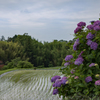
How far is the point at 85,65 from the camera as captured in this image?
2441mm

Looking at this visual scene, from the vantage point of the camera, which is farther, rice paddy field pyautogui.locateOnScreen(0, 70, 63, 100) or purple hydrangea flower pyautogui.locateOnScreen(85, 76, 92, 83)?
rice paddy field pyautogui.locateOnScreen(0, 70, 63, 100)

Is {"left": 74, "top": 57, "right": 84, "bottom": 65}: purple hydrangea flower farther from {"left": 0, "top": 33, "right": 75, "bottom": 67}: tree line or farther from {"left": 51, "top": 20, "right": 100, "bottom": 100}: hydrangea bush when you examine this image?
{"left": 0, "top": 33, "right": 75, "bottom": 67}: tree line

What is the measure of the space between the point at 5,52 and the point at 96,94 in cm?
2076

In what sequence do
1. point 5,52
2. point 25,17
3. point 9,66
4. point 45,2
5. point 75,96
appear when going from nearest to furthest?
point 75,96
point 45,2
point 25,17
point 9,66
point 5,52

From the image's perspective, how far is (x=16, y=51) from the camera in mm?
22078

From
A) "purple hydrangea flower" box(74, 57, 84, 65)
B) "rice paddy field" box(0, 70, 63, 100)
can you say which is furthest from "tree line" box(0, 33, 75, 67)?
"purple hydrangea flower" box(74, 57, 84, 65)

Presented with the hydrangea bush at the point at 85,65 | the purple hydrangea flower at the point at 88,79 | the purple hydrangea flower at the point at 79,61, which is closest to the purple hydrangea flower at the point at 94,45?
the hydrangea bush at the point at 85,65

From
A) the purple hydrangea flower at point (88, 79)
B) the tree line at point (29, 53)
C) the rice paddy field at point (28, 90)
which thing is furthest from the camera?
the tree line at point (29, 53)

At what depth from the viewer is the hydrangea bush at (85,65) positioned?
2299 millimetres

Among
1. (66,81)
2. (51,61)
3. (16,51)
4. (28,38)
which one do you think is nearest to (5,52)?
(16,51)

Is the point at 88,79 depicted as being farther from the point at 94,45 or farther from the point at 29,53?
the point at 29,53

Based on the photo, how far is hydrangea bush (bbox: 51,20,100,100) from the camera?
2.30 m

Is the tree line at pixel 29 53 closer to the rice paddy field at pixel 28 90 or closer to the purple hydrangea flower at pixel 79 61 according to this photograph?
the rice paddy field at pixel 28 90

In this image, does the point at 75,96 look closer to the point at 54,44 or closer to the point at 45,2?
the point at 45,2
